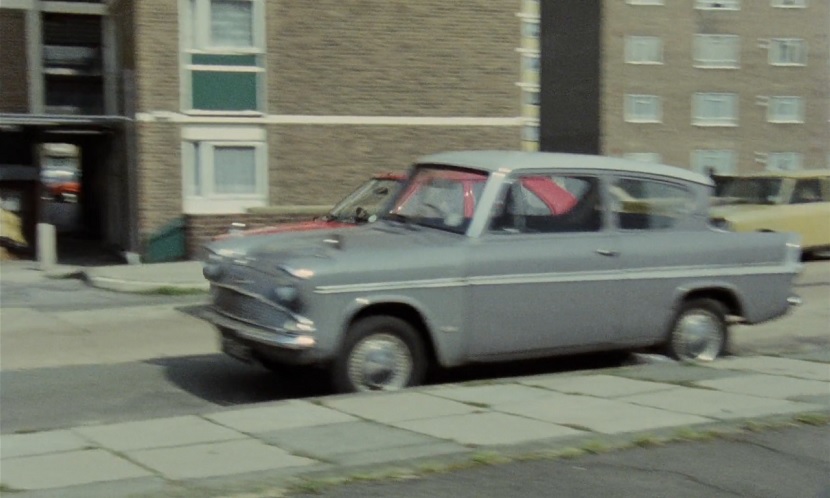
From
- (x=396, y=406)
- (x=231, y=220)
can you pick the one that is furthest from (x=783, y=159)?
(x=396, y=406)

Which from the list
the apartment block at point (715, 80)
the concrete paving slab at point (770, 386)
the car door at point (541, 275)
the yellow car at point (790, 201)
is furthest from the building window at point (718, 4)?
the concrete paving slab at point (770, 386)

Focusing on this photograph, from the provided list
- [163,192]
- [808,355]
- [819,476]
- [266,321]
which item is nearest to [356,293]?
[266,321]

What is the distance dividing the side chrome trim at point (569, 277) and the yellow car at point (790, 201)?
863cm

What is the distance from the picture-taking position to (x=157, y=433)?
21.7 ft

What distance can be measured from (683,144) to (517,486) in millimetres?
54904

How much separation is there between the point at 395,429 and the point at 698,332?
3.63 meters

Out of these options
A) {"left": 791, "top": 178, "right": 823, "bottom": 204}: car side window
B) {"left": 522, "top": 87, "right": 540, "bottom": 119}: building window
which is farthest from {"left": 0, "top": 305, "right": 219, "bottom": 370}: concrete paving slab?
{"left": 522, "top": 87, "right": 540, "bottom": 119}: building window

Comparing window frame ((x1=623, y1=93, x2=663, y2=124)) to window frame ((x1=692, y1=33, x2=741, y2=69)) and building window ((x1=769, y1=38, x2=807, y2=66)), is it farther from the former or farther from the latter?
building window ((x1=769, y1=38, x2=807, y2=66))

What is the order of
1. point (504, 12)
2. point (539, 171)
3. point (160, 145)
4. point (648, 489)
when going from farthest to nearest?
point (504, 12) < point (160, 145) < point (539, 171) < point (648, 489)

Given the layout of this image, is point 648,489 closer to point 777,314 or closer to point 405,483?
point 405,483

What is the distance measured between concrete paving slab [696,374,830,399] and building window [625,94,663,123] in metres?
50.1

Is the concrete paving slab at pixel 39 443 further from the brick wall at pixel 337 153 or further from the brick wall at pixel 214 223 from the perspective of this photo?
the brick wall at pixel 337 153

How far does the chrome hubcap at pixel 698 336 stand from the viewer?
367 inches

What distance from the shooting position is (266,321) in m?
7.87
